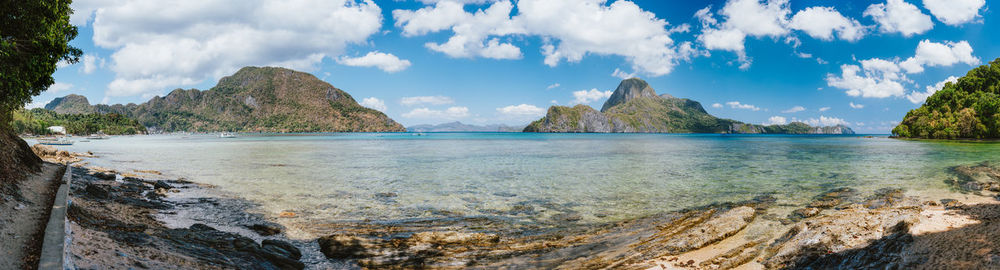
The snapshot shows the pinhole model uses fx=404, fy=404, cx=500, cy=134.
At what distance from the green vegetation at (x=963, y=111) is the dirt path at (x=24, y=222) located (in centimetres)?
14532

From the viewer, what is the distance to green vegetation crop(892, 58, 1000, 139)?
9581 centimetres

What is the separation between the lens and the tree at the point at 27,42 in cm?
1634

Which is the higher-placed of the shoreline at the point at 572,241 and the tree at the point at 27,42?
the tree at the point at 27,42

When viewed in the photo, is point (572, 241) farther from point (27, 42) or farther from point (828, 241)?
point (27, 42)

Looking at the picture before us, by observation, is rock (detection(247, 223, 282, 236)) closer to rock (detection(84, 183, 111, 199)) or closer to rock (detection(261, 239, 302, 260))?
rock (detection(261, 239, 302, 260))

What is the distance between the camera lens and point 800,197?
2078 cm

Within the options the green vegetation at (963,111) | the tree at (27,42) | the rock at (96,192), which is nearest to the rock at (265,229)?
the rock at (96,192)

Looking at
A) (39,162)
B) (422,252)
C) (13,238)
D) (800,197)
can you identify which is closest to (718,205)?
(800,197)

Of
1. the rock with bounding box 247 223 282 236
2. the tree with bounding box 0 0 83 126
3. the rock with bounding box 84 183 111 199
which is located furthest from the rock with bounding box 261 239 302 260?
the tree with bounding box 0 0 83 126

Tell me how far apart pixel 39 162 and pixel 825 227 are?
112ft

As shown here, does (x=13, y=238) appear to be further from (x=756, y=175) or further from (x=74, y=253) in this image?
(x=756, y=175)

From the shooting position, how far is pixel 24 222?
9.86 metres

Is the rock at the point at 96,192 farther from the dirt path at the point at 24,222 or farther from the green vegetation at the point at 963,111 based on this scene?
the green vegetation at the point at 963,111

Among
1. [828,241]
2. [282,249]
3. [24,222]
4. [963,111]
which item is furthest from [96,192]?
[963,111]
